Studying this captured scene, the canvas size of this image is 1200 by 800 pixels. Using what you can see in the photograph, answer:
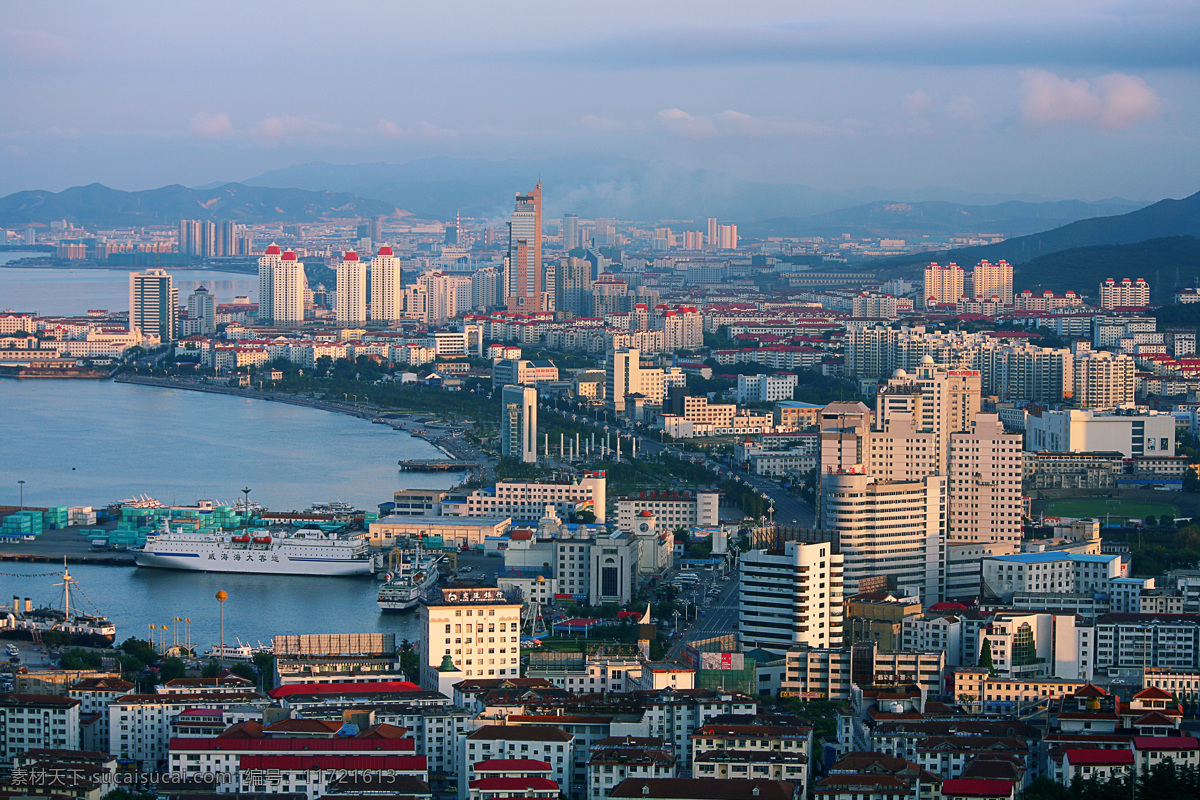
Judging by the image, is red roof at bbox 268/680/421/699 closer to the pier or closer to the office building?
the office building

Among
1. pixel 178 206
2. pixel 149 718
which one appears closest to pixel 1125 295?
pixel 149 718

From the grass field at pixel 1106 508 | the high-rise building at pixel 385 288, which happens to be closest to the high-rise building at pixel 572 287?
the high-rise building at pixel 385 288

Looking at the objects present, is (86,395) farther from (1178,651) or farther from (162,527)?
(1178,651)

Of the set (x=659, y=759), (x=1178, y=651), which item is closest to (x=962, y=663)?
(x=1178, y=651)

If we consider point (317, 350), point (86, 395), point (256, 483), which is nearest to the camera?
point (256, 483)

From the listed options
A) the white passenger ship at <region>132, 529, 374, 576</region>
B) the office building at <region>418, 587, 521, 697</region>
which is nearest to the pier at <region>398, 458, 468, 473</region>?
the white passenger ship at <region>132, 529, 374, 576</region>
